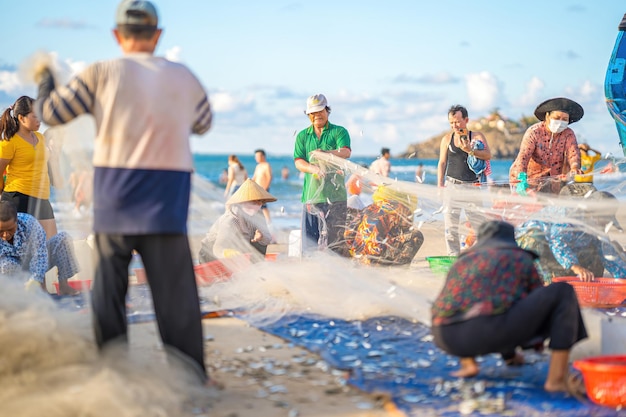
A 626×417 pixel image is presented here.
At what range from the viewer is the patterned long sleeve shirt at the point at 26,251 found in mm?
7008

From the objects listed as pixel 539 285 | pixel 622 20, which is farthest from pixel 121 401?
pixel 622 20

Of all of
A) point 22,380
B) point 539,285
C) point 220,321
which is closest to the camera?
point 22,380

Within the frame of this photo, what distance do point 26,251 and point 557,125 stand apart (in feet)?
16.4

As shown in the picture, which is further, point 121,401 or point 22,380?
point 22,380

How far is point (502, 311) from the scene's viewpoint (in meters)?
4.31

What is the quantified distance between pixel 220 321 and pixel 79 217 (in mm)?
1316

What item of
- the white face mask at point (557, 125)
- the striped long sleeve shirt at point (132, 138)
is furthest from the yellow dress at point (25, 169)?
the white face mask at point (557, 125)

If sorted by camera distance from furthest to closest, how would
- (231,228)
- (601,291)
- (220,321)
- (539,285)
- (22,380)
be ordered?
(231,228) < (601,291) < (220,321) < (539,285) < (22,380)

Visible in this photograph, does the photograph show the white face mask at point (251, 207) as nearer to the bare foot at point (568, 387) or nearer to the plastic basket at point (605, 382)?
the bare foot at point (568, 387)

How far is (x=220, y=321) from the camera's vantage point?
6.27 metres

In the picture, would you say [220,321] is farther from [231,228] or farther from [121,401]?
[121,401]

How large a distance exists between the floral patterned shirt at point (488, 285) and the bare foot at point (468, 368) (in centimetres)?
28

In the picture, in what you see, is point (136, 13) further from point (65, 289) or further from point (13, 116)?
point (13, 116)

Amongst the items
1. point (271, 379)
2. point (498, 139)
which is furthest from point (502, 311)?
point (498, 139)
